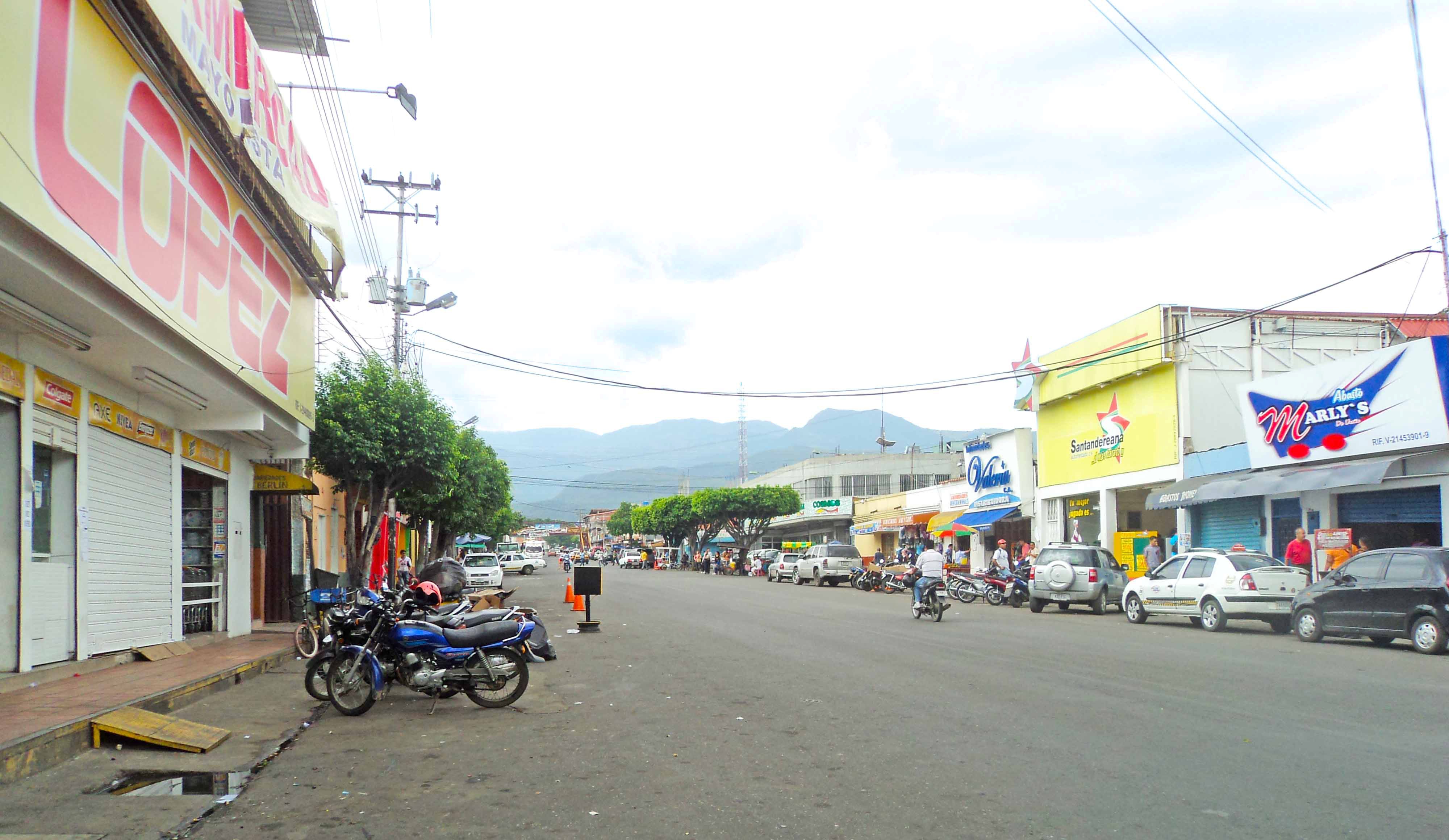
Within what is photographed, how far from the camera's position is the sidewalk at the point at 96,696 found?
676 centimetres

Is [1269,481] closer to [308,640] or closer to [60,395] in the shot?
[308,640]

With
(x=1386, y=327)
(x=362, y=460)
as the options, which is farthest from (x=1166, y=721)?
(x=1386, y=327)

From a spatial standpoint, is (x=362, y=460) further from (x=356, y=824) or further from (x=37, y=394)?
(x=356, y=824)

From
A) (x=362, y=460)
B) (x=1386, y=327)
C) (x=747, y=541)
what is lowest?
(x=747, y=541)

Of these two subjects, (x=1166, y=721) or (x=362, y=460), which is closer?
(x=1166, y=721)

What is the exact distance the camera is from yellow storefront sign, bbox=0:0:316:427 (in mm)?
6977

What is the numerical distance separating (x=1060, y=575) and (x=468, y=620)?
673 inches

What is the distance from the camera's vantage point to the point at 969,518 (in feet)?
135

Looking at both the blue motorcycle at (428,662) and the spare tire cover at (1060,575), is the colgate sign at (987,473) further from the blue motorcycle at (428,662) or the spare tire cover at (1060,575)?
the blue motorcycle at (428,662)

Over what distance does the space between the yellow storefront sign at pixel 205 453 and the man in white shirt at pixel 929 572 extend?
42.9 ft

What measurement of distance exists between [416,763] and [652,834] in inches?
107

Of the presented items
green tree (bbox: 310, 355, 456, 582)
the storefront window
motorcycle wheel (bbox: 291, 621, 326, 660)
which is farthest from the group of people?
motorcycle wheel (bbox: 291, 621, 326, 660)

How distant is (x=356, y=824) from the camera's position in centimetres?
554

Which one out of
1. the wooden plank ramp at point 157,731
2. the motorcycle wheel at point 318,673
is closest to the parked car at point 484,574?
the motorcycle wheel at point 318,673
